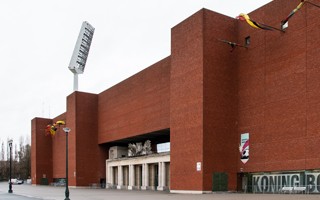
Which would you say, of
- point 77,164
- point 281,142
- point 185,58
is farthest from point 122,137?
point 281,142

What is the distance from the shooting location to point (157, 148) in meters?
54.6

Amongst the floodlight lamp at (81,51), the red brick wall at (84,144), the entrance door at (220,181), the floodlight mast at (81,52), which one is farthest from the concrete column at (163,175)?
the floodlight lamp at (81,51)

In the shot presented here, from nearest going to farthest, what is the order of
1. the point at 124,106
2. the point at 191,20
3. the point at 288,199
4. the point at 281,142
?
the point at 288,199, the point at 281,142, the point at 191,20, the point at 124,106

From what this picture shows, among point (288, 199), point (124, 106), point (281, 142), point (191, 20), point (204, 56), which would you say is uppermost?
point (191, 20)

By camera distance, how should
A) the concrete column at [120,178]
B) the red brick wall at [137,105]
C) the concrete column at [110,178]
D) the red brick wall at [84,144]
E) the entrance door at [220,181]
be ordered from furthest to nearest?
the red brick wall at [84,144], the concrete column at [110,178], the concrete column at [120,178], the red brick wall at [137,105], the entrance door at [220,181]

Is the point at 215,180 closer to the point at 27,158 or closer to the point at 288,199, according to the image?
the point at 288,199

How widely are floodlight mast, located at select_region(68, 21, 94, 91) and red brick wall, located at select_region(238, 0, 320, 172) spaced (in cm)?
4152

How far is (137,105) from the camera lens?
167ft

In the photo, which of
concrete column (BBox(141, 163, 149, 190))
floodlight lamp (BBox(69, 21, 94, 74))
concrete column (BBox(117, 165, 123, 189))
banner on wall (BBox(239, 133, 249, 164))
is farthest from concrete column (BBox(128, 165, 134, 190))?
floodlight lamp (BBox(69, 21, 94, 74))

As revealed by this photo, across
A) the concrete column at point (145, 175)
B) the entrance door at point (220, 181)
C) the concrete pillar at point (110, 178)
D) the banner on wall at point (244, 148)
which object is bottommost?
the concrete pillar at point (110, 178)

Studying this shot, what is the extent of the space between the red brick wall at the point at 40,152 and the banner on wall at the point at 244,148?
55606 mm

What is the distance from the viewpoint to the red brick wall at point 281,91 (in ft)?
91.7

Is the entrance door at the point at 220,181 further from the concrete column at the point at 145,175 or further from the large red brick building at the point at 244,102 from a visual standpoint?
the concrete column at the point at 145,175

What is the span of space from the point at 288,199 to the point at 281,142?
778 cm
